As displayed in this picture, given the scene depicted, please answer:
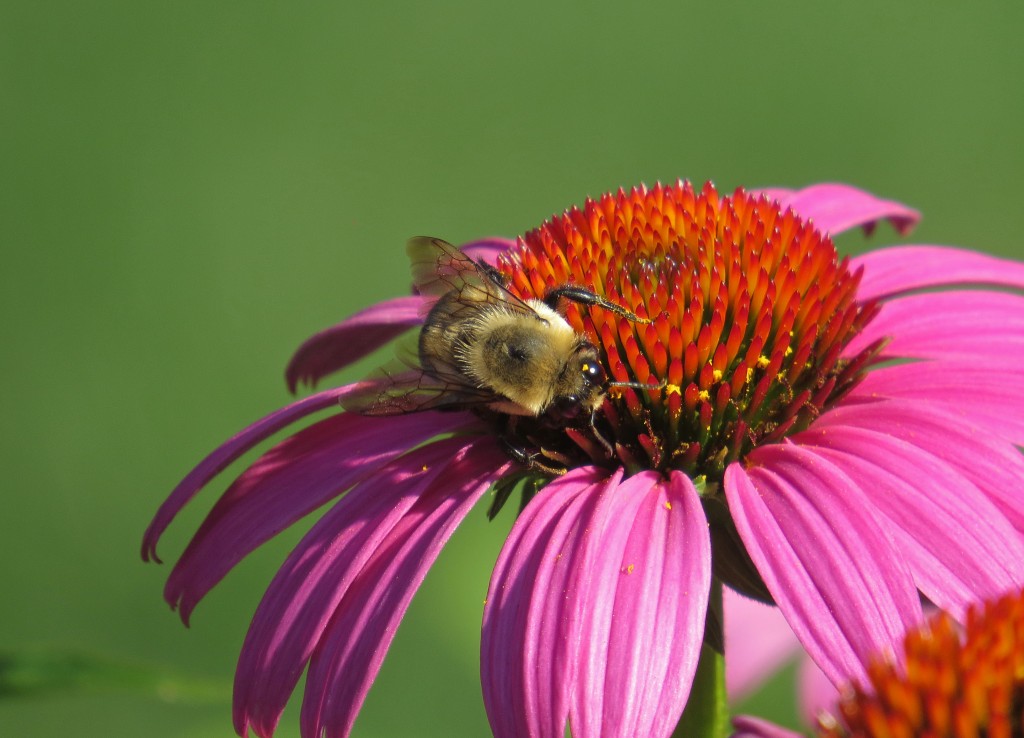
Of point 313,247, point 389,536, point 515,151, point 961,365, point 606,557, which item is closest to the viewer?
point 606,557

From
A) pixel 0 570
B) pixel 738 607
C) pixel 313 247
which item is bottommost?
pixel 0 570

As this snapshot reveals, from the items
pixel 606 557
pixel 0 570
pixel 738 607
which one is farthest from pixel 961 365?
pixel 0 570

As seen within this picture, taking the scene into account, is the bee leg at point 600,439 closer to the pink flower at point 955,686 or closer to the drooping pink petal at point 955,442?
the drooping pink petal at point 955,442

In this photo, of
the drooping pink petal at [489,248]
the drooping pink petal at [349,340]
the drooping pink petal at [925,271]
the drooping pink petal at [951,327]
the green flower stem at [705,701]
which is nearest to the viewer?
the green flower stem at [705,701]

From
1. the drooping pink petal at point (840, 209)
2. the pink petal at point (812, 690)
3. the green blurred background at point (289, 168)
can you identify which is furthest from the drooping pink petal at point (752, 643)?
the green blurred background at point (289, 168)

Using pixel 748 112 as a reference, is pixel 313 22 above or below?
above

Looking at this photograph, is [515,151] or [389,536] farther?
[515,151]

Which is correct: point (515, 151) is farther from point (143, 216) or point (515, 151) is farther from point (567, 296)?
point (567, 296)

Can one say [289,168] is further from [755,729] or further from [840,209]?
[755,729]
